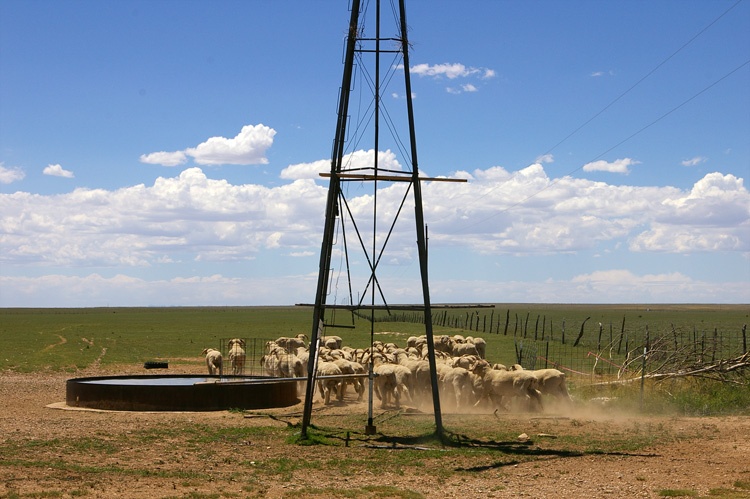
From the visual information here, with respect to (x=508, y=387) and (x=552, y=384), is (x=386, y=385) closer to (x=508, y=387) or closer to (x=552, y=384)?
(x=508, y=387)

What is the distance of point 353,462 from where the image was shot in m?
14.1

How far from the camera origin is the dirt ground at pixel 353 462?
1177cm

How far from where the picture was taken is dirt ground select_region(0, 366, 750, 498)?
1177cm

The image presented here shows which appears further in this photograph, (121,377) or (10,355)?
(10,355)

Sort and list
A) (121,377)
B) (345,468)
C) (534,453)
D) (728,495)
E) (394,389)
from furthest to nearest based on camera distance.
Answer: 1. (121,377)
2. (394,389)
3. (534,453)
4. (345,468)
5. (728,495)

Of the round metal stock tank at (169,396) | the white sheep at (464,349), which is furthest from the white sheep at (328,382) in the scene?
the white sheep at (464,349)

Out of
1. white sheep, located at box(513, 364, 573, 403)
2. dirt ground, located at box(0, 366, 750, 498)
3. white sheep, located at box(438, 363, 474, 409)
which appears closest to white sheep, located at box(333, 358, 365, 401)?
white sheep, located at box(438, 363, 474, 409)

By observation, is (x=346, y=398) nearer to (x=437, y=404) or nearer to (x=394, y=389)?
(x=394, y=389)

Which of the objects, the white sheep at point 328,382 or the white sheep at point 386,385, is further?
the white sheep at point 328,382

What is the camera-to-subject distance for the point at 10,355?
41094mm

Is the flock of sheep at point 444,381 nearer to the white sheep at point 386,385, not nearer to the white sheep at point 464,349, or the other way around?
the white sheep at point 386,385

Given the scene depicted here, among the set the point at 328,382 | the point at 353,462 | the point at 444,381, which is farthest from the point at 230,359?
the point at 353,462

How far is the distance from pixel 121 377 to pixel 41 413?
6.49 m

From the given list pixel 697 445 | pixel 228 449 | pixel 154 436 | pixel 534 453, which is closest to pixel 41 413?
pixel 154 436
